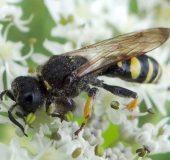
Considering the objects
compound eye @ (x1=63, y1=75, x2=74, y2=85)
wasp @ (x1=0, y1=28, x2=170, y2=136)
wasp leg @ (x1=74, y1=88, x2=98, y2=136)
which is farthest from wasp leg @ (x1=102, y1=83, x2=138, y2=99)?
compound eye @ (x1=63, y1=75, x2=74, y2=85)

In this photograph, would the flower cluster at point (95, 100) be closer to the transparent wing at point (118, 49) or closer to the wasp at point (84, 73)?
the wasp at point (84, 73)

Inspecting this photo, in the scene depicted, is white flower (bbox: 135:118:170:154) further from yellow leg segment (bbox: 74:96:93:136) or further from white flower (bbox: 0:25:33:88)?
white flower (bbox: 0:25:33:88)

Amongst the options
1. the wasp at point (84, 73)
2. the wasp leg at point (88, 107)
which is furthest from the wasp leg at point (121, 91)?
the wasp leg at point (88, 107)

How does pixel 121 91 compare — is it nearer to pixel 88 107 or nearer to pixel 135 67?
pixel 135 67

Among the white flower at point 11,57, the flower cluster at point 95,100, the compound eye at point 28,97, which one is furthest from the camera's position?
the white flower at point 11,57

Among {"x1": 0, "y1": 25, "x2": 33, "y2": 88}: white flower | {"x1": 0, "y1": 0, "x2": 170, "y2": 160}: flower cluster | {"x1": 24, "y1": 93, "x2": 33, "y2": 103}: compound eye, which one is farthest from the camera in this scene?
{"x1": 0, "y1": 25, "x2": 33, "y2": 88}: white flower

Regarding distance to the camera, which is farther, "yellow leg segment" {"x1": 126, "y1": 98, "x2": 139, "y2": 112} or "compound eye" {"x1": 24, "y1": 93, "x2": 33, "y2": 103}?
"yellow leg segment" {"x1": 126, "y1": 98, "x2": 139, "y2": 112}

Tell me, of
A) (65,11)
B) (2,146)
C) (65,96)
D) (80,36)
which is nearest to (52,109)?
(65,96)

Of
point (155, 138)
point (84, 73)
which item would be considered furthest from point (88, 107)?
point (155, 138)
